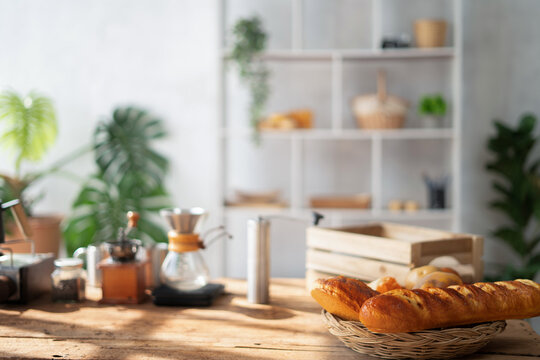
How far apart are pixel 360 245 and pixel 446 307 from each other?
567 mm

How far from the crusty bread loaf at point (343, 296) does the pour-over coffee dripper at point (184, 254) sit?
0.56 m

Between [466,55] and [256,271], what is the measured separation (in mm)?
2951

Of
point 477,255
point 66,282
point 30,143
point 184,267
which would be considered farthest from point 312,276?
point 30,143

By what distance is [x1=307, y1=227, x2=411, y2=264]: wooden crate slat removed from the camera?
177cm

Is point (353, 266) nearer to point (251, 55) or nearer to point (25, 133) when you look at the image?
point (251, 55)

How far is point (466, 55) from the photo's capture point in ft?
13.5

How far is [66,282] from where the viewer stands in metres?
1.90

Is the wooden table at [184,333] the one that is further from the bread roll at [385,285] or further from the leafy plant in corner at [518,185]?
the leafy plant in corner at [518,185]

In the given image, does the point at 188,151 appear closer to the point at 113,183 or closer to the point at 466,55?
the point at 113,183

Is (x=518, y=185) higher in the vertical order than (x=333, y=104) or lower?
lower

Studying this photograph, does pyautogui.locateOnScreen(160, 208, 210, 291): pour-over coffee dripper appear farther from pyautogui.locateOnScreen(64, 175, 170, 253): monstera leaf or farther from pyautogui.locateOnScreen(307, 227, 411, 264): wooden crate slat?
pyautogui.locateOnScreen(64, 175, 170, 253): monstera leaf

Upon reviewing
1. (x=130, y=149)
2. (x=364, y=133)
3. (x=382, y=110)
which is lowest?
(x=130, y=149)

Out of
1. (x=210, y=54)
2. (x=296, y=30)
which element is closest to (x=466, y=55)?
(x=296, y=30)

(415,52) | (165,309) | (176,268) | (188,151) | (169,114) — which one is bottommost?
(165,309)
